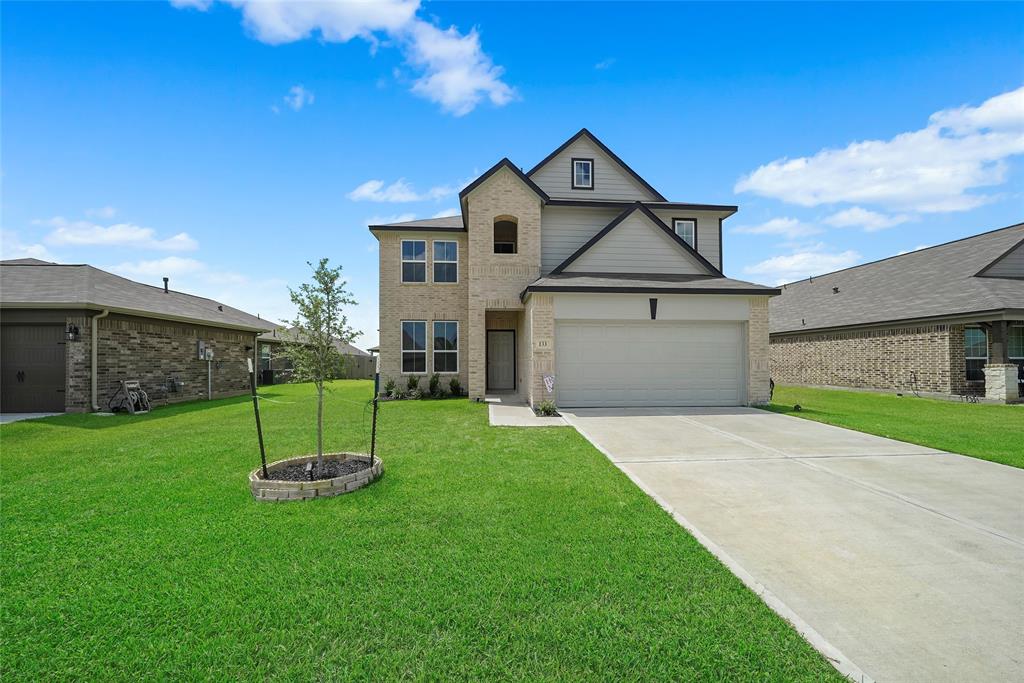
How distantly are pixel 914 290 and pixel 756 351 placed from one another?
12.2 meters

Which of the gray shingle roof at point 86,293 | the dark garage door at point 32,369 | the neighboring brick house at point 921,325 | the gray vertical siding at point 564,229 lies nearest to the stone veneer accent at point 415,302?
the gray vertical siding at point 564,229

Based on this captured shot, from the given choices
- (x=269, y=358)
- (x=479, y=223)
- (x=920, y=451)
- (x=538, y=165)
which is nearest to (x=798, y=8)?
(x=538, y=165)

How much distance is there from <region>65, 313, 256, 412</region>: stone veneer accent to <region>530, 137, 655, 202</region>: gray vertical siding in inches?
609

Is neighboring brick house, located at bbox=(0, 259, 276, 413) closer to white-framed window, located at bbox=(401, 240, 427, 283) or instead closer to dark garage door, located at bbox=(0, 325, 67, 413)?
dark garage door, located at bbox=(0, 325, 67, 413)

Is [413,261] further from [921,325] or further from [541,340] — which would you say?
[921,325]

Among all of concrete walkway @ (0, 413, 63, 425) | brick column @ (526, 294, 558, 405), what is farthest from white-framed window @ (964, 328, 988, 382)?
concrete walkway @ (0, 413, 63, 425)

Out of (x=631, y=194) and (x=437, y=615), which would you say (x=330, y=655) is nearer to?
(x=437, y=615)

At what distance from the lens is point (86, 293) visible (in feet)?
43.0

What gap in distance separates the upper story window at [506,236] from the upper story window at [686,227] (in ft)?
21.8

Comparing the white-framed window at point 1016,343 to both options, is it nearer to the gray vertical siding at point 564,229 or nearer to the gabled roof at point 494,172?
the gray vertical siding at point 564,229

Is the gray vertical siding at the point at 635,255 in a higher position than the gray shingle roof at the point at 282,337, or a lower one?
higher

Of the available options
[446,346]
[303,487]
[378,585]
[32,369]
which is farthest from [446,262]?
[378,585]

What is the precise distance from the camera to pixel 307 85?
1184 centimetres

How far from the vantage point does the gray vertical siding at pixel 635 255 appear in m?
14.5
